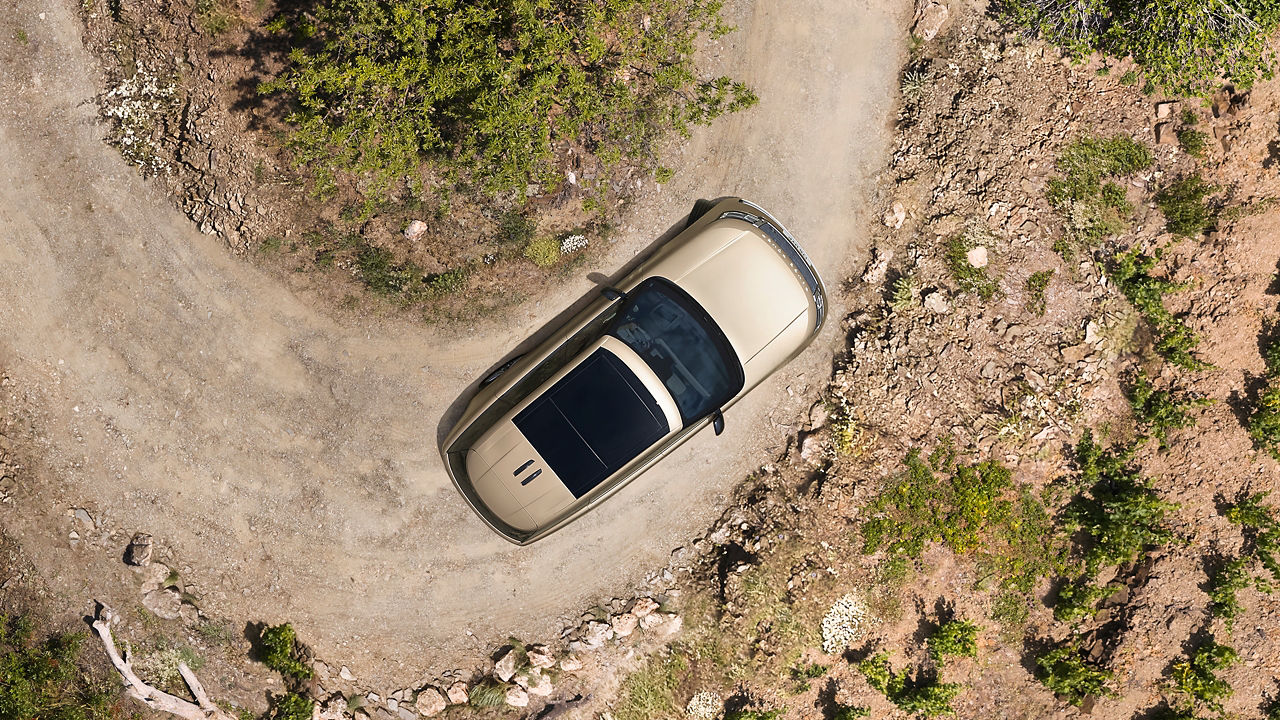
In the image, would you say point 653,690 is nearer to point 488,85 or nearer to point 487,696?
point 487,696

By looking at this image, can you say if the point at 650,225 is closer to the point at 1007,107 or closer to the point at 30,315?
the point at 1007,107

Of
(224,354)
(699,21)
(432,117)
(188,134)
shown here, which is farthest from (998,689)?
(188,134)

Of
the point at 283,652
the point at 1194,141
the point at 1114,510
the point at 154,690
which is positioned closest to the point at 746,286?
the point at 1114,510

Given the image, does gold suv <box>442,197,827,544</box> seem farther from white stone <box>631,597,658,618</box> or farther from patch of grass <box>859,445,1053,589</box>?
patch of grass <box>859,445,1053,589</box>

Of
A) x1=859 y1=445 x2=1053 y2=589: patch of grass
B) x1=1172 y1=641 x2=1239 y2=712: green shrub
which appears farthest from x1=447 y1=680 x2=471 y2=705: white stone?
x1=1172 y1=641 x2=1239 y2=712: green shrub

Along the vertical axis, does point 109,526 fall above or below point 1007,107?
above
